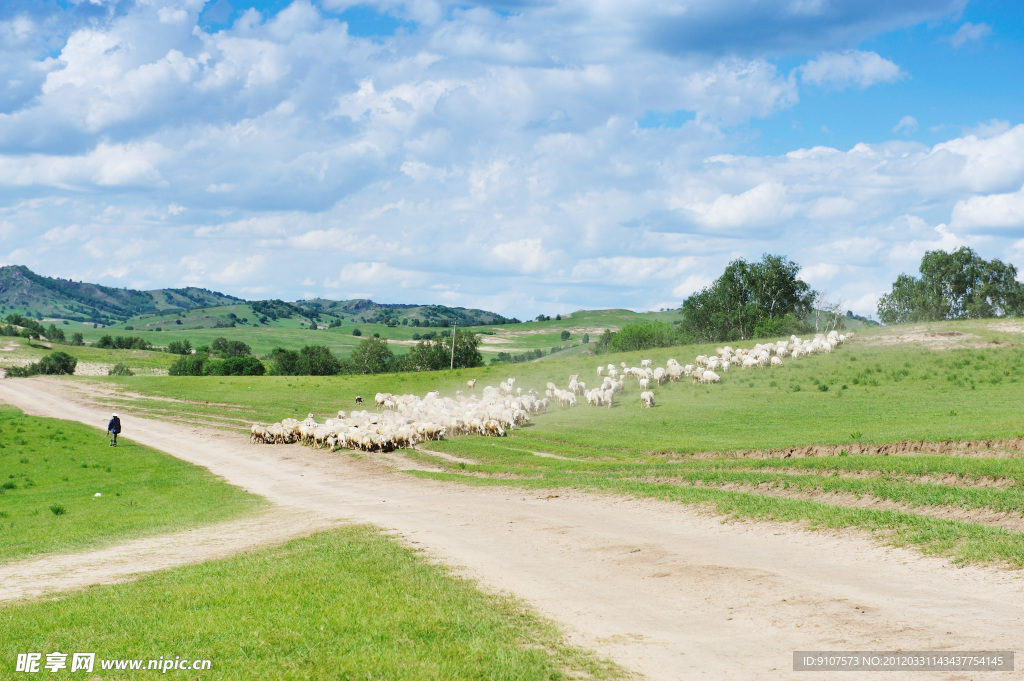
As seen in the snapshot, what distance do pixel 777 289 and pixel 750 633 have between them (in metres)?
121

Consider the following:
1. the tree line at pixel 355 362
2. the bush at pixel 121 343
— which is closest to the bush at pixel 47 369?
the tree line at pixel 355 362

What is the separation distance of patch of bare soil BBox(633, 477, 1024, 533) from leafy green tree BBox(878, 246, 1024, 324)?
393 ft

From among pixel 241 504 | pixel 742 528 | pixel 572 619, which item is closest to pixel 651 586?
pixel 572 619

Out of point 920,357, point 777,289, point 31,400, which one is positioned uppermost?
point 777,289

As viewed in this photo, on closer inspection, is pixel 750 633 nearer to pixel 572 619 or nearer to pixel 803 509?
pixel 572 619

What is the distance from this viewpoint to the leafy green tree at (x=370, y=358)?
126 meters

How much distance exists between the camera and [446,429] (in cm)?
4756

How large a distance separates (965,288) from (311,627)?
143 meters

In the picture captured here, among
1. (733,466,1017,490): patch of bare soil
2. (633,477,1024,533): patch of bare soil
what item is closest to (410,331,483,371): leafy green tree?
(633,477,1024,533): patch of bare soil

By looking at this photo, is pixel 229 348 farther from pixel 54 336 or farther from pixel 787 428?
pixel 787 428

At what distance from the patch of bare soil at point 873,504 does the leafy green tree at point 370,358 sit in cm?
10274

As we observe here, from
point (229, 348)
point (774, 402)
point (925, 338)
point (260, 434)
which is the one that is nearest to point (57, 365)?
point (229, 348)

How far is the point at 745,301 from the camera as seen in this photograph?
422 feet

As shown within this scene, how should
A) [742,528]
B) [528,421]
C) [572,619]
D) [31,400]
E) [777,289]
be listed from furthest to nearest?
[777,289]
[31,400]
[528,421]
[742,528]
[572,619]
